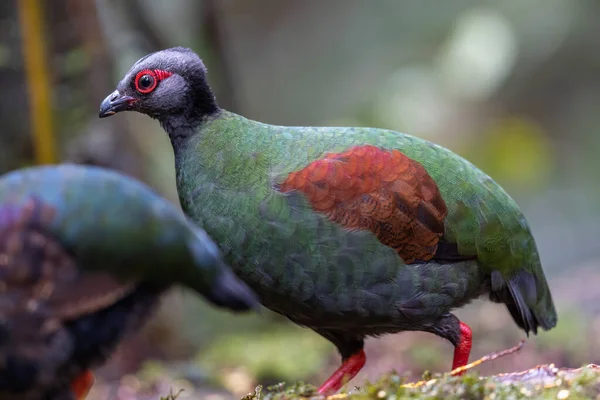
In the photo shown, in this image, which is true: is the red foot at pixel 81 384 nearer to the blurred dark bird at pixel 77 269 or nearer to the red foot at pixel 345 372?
the blurred dark bird at pixel 77 269

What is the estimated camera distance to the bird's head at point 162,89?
4766mm

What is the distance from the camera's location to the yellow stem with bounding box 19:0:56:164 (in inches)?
303

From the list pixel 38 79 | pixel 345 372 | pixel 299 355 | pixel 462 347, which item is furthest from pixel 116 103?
pixel 299 355

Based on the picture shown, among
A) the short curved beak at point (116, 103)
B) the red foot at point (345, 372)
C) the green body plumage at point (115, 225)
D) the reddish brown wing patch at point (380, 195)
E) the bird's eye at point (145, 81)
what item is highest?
the bird's eye at point (145, 81)

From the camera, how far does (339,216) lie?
4.39 meters

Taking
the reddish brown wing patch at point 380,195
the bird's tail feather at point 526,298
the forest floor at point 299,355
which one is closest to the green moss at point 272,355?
the forest floor at point 299,355

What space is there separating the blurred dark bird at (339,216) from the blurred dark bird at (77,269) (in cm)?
98

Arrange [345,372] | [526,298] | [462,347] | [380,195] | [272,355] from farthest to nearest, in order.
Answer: [272,355]
[526,298]
[345,372]
[462,347]
[380,195]

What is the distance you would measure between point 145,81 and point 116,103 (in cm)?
23

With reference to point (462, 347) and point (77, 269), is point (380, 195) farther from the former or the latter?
point (77, 269)

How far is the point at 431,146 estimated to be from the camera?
16.1ft

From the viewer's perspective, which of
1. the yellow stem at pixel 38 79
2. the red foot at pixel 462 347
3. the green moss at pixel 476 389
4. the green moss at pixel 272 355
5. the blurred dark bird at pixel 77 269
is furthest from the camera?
the yellow stem at pixel 38 79

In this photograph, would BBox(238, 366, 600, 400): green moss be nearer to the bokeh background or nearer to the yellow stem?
the bokeh background

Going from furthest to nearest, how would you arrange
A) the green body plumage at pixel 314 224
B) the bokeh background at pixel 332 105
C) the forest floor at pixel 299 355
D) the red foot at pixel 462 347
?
the bokeh background at pixel 332 105 < the forest floor at pixel 299 355 < the red foot at pixel 462 347 < the green body plumage at pixel 314 224
